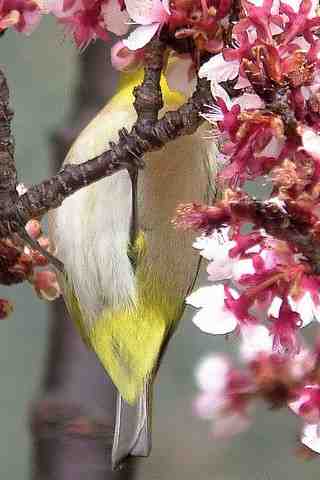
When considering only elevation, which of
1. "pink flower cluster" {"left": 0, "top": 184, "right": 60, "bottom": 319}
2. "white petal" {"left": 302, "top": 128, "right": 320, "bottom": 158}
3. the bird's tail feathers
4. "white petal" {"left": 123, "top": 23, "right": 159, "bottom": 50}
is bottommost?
the bird's tail feathers

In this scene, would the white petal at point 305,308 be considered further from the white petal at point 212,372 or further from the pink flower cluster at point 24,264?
the white petal at point 212,372

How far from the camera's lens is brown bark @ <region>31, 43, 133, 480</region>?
0.88 m

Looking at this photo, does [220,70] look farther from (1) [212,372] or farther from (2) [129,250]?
(1) [212,372]

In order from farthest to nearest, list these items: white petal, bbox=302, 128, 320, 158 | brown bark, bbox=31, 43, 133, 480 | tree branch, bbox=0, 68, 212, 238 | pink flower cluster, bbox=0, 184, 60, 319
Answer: brown bark, bbox=31, 43, 133, 480, pink flower cluster, bbox=0, 184, 60, 319, tree branch, bbox=0, 68, 212, 238, white petal, bbox=302, 128, 320, 158

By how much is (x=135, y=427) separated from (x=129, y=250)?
0.15 m

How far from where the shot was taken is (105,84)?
3.10ft

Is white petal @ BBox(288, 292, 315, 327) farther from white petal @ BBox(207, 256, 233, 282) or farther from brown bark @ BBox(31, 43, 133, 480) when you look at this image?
brown bark @ BBox(31, 43, 133, 480)

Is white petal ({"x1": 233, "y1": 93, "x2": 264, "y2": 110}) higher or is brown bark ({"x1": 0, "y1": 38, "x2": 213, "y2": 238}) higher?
white petal ({"x1": 233, "y1": 93, "x2": 264, "y2": 110})

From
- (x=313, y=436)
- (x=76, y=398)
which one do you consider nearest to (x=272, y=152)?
(x=313, y=436)

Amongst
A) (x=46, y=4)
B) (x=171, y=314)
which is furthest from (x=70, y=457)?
(x=46, y=4)

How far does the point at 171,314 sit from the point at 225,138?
1.10 feet

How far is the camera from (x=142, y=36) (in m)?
0.49

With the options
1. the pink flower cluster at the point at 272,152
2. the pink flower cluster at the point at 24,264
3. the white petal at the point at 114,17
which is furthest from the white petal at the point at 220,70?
the pink flower cluster at the point at 24,264

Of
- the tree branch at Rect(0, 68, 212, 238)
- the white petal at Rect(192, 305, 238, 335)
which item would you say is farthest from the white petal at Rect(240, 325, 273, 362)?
the tree branch at Rect(0, 68, 212, 238)
